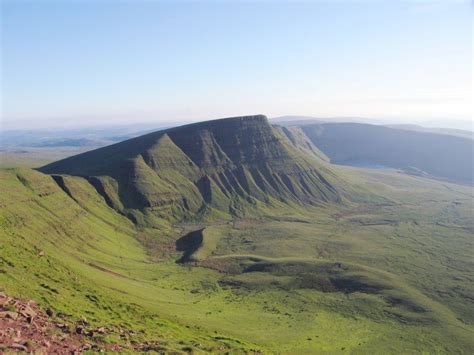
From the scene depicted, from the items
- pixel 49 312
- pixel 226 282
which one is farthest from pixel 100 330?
pixel 226 282

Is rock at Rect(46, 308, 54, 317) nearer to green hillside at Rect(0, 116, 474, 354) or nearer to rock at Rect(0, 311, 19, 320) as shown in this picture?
green hillside at Rect(0, 116, 474, 354)

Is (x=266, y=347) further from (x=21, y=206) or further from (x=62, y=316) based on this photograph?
(x=21, y=206)

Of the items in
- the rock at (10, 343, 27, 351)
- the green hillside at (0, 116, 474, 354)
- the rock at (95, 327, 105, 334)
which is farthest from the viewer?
the green hillside at (0, 116, 474, 354)

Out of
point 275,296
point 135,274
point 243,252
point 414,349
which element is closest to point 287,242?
point 243,252

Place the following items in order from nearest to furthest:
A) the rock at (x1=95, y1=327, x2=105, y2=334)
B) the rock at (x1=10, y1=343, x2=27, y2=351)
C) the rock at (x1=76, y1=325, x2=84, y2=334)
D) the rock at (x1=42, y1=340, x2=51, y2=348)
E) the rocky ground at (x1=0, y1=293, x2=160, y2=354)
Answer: the rock at (x1=10, y1=343, x2=27, y2=351) → the rocky ground at (x1=0, y1=293, x2=160, y2=354) → the rock at (x1=42, y1=340, x2=51, y2=348) → the rock at (x1=76, y1=325, x2=84, y2=334) → the rock at (x1=95, y1=327, x2=105, y2=334)

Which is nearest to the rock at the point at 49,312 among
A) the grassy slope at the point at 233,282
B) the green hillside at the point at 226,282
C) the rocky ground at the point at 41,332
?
the rocky ground at the point at 41,332

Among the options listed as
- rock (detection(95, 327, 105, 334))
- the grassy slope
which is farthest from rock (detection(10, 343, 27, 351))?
the grassy slope

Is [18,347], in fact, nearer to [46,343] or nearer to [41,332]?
[46,343]

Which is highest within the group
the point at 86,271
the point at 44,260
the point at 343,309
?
the point at 44,260

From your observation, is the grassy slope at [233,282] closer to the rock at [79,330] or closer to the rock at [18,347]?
the rock at [79,330]
